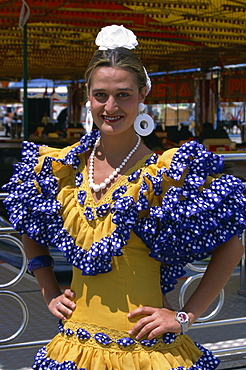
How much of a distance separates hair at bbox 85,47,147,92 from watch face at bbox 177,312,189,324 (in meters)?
0.59

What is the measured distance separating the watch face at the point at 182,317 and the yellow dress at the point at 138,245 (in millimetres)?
46

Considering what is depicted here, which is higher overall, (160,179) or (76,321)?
(160,179)

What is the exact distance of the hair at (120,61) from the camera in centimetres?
145

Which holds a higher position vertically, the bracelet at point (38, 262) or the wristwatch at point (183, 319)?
the bracelet at point (38, 262)

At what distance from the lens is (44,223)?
1.56m

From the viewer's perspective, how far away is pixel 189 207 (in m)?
1.41

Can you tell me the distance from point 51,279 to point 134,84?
59 cm

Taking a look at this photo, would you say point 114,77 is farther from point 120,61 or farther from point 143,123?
point 143,123

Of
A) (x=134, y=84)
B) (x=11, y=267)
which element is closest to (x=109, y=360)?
(x=134, y=84)

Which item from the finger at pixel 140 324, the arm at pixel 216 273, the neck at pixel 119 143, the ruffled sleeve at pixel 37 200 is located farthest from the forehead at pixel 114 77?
the finger at pixel 140 324

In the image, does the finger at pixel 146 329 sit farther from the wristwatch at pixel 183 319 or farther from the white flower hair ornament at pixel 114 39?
the white flower hair ornament at pixel 114 39

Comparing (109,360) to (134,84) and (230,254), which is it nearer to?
(230,254)

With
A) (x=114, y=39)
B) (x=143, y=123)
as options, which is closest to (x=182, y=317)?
(x=143, y=123)

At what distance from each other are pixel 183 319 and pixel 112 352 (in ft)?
0.64
